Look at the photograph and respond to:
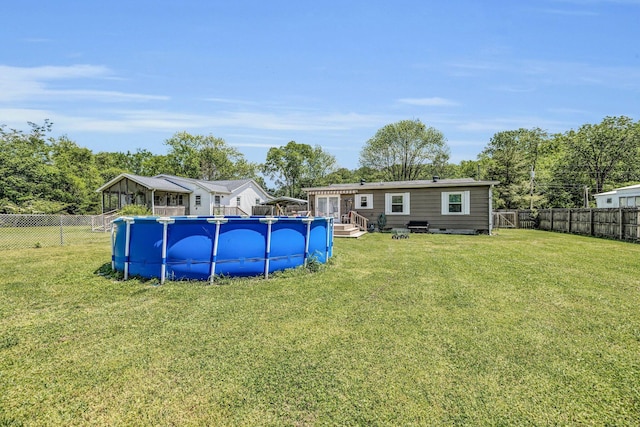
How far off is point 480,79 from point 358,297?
50.9 ft

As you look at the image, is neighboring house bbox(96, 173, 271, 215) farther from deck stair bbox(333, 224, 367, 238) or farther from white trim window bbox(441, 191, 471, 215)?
white trim window bbox(441, 191, 471, 215)

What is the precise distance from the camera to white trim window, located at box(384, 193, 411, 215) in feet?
59.2

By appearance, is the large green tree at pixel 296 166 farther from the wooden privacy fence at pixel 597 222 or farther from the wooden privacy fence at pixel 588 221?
the wooden privacy fence at pixel 597 222

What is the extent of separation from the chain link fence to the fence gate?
2522 cm

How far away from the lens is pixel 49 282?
6152 millimetres

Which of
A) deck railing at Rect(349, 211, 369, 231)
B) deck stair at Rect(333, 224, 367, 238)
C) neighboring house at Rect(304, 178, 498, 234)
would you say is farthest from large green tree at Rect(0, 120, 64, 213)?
deck railing at Rect(349, 211, 369, 231)

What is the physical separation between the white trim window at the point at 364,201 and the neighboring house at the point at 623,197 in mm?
14599

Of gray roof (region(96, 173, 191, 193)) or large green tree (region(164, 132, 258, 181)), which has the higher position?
large green tree (region(164, 132, 258, 181))

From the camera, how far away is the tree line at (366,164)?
93.6 feet

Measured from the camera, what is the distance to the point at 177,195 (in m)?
28.9

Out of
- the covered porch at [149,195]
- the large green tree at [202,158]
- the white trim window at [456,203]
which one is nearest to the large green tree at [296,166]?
the large green tree at [202,158]

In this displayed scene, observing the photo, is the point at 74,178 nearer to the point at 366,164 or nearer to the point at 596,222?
the point at 366,164

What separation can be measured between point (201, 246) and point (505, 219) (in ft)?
77.7

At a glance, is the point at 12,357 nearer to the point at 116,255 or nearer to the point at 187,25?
the point at 116,255
